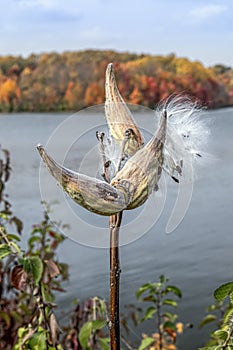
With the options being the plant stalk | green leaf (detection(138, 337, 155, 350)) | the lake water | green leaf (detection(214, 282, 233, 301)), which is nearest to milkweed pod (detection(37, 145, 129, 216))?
the plant stalk

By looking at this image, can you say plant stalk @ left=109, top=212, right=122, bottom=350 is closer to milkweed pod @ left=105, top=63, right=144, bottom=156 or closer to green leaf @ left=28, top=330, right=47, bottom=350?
milkweed pod @ left=105, top=63, right=144, bottom=156

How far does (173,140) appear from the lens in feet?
1.19

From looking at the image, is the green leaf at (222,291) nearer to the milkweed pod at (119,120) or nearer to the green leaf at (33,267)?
the milkweed pod at (119,120)

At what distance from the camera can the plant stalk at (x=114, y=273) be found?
1.12ft

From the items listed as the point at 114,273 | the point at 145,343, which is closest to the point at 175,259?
the point at 145,343

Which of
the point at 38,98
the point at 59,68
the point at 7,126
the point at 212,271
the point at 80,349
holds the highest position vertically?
the point at 7,126

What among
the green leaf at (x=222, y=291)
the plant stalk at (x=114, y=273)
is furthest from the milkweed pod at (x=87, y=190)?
the green leaf at (x=222, y=291)

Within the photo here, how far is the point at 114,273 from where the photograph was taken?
1.13 ft

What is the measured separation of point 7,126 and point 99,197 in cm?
724

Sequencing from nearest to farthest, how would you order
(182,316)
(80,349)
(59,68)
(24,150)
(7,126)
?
(80,349)
(182,316)
(59,68)
(24,150)
(7,126)

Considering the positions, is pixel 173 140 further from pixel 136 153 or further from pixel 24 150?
pixel 24 150

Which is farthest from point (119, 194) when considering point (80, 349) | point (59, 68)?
point (59, 68)

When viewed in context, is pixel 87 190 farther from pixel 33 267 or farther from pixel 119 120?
pixel 33 267

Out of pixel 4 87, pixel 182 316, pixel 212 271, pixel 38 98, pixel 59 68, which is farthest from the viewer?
pixel 59 68
